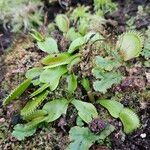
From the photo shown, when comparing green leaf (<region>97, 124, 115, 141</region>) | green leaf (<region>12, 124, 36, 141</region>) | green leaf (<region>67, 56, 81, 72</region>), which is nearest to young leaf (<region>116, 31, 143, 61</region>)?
green leaf (<region>67, 56, 81, 72</region>)

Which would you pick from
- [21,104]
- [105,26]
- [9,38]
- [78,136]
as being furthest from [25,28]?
[78,136]

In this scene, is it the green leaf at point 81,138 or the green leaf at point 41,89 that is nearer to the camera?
the green leaf at point 81,138

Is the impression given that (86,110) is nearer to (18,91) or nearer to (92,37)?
(18,91)

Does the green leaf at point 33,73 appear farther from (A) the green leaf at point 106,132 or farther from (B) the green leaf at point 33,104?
(A) the green leaf at point 106,132

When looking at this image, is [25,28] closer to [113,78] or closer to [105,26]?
[105,26]

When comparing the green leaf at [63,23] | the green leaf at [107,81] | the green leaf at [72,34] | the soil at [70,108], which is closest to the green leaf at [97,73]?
the green leaf at [107,81]

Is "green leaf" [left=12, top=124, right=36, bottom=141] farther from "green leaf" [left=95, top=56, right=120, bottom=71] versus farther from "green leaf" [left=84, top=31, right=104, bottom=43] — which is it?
"green leaf" [left=84, top=31, right=104, bottom=43]
